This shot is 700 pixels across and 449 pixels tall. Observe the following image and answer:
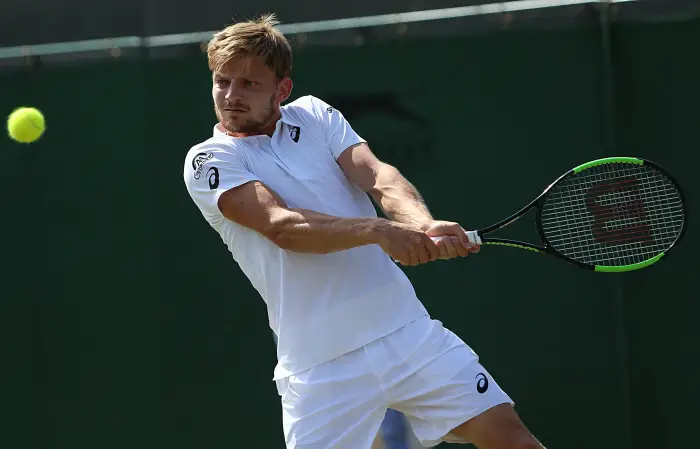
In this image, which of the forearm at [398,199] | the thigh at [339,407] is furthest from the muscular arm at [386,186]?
the thigh at [339,407]

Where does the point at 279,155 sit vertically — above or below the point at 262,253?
above

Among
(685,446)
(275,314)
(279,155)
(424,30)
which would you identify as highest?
(424,30)

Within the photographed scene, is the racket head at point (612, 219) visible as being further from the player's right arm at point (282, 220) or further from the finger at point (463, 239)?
the player's right arm at point (282, 220)

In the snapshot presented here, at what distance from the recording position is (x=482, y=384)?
3.36 m

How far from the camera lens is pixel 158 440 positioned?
5.32 metres

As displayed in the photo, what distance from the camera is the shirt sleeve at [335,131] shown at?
12.0 ft

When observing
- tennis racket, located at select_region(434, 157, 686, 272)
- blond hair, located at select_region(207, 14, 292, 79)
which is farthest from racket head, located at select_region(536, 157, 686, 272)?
blond hair, located at select_region(207, 14, 292, 79)

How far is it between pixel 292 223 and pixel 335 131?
0.55 metres

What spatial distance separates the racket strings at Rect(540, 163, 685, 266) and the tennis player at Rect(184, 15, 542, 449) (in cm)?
72

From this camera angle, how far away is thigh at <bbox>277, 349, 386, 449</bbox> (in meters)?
3.35

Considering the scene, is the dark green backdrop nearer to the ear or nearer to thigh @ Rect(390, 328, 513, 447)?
the ear

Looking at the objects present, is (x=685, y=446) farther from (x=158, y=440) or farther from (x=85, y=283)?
(x=85, y=283)

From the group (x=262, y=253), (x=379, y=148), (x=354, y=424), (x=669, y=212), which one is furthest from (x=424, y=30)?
(x=354, y=424)

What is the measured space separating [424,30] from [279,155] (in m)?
1.85
